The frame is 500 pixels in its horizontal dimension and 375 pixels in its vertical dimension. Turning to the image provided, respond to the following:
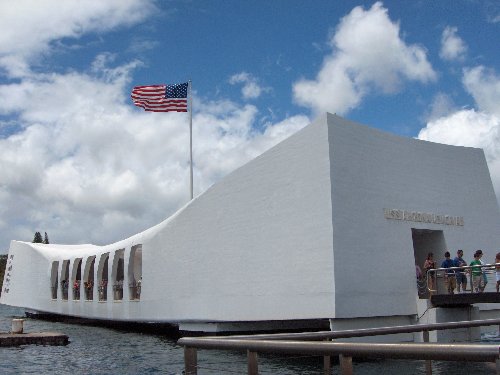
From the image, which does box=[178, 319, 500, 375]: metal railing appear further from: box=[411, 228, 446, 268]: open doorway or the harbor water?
box=[411, 228, 446, 268]: open doorway

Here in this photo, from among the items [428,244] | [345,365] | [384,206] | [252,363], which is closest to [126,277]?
[384,206]

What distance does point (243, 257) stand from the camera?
14.8 meters

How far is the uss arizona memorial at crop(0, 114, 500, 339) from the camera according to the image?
1330cm

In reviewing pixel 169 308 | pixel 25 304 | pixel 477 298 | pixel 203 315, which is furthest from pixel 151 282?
pixel 25 304

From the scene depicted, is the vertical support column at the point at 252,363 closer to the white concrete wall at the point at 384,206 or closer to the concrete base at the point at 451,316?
the white concrete wall at the point at 384,206

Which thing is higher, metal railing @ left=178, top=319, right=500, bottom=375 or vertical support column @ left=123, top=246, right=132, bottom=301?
vertical support column @ left=123, top=246, right=132, bottom=301

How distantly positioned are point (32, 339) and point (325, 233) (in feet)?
30.9

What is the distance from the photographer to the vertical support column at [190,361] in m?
3.77

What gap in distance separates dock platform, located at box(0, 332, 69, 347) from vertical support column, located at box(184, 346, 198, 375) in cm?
1431

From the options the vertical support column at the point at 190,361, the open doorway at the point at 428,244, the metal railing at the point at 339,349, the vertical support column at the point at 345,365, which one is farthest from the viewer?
the open doorway at the point at 428,244

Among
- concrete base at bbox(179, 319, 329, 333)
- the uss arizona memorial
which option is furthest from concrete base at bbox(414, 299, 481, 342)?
concrete base at bbox(179, 319, 329, 333)

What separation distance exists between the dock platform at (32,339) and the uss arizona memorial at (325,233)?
308cm

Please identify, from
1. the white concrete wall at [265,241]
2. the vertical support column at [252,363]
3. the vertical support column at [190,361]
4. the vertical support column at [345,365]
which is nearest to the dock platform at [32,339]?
the white concrete wall at [265,241]

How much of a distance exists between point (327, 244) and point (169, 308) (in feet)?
22.0
